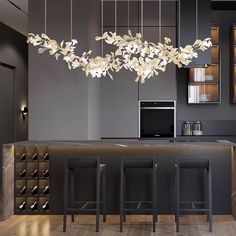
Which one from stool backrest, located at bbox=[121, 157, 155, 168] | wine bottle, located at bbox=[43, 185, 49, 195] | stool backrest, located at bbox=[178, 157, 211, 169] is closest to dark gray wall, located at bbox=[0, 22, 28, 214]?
wine bottle, located at bbox=[43, 185, 49, 195]

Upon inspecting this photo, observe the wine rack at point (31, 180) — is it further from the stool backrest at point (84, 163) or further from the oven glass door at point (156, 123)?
the oven glass door at point (156, 123)

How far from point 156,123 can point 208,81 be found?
43.9 inches

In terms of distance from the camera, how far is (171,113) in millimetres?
8828

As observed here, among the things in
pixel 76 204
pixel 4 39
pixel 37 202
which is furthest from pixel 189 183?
pixel 4 39

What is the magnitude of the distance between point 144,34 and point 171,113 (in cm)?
139

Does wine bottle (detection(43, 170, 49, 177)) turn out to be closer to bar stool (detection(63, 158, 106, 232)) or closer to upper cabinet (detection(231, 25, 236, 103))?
bar stool (detection(63, 158, 106, 232))

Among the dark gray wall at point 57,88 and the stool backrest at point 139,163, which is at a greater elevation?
the dark gray wall at point 57,88

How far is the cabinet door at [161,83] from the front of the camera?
882 centimetres

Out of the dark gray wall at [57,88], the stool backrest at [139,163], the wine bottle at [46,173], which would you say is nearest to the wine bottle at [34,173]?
the wine bottle at [46,173]

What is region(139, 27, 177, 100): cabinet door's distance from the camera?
8820mm

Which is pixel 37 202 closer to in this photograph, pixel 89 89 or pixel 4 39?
pixel 89 89

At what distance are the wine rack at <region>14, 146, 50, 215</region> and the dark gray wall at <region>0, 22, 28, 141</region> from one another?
4.14 m

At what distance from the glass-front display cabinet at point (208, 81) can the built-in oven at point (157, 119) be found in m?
0.42

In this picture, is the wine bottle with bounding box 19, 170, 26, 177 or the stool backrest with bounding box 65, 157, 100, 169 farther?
the wine bottle with bounding box 19, 170, 26, 177
